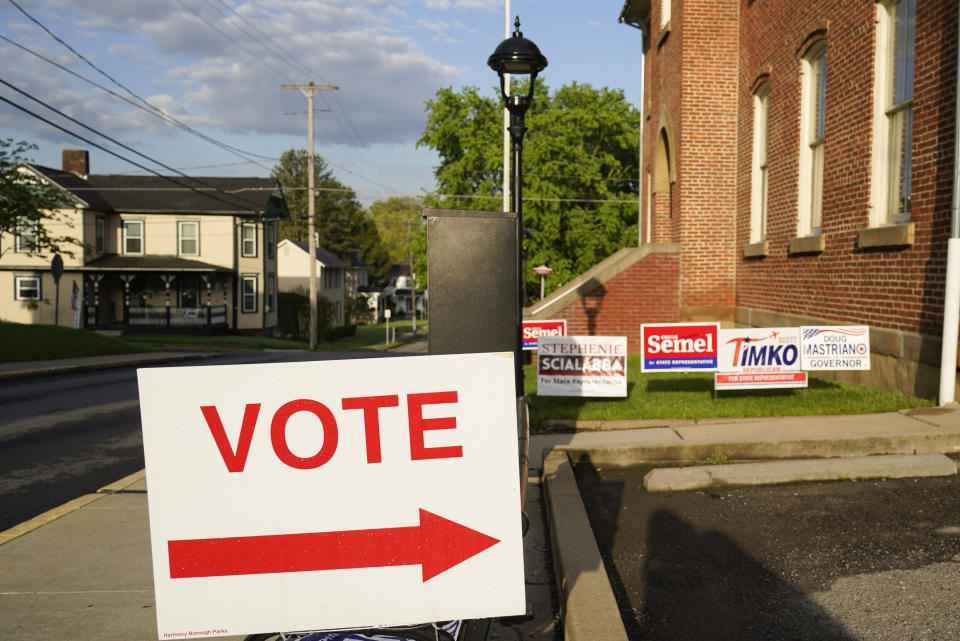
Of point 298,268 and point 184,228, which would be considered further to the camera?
point 298,268

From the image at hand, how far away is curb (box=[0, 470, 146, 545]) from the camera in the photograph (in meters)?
5.98

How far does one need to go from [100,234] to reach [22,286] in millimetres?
4780

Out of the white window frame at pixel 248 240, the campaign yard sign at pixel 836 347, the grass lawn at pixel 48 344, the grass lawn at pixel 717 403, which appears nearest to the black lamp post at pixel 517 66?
the grass lawn at pixel 717 403

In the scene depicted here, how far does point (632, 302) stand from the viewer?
1798 centimetres

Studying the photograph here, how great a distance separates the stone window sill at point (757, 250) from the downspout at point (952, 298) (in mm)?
6623

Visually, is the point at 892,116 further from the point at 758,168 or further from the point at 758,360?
the point at 758,168

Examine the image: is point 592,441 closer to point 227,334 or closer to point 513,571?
point 513,571

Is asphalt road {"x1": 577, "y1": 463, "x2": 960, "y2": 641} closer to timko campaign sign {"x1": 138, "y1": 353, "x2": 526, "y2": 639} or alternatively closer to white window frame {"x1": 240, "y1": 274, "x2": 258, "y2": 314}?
Answer: timko campaign sign {"x1": 138, "y1": 353, "x2": 526, "y2": 639}

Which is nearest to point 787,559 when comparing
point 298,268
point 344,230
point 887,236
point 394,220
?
point 887,236

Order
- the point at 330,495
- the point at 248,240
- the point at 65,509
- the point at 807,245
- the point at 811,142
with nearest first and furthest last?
the point at 330,495
the point at 65,509
the point at 807,245
the point at 811,142
the point at 248,240

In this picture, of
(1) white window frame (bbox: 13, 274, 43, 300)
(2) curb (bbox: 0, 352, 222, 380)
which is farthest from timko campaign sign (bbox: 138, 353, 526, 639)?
(1) white window frame (bbox: 13, 274, 43, 300)

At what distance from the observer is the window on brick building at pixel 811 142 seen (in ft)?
42.1

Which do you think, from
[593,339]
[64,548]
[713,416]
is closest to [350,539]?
[64,548]

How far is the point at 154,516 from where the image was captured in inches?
107
